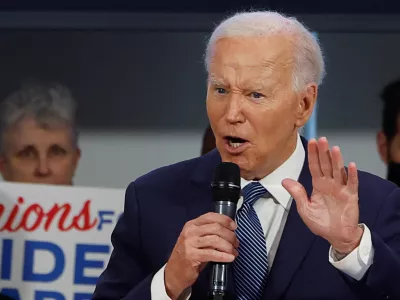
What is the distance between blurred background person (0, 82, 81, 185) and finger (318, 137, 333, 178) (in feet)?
4.25

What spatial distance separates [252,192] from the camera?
5.58 feet

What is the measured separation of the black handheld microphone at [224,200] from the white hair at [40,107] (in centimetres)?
122

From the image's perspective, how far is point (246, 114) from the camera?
1625 millimetres

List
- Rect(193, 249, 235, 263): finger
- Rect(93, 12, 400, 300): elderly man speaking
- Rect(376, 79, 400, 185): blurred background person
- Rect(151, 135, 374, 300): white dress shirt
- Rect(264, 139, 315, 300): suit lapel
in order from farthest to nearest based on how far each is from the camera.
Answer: Rect(376, 79, 400, 185): blurred background person, Rect(151, 135, 374, 300): white dress shirt, Rect(264, 139, 315, 300): suit lapel, Rect(93, 12, 400, 300): elderly man speaking, Rect(193, 249, 235, 263): finger

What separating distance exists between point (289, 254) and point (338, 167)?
244mm

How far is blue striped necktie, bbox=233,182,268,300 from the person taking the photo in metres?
1.61

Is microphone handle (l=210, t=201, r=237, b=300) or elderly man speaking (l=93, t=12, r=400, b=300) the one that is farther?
elderly man speaking (l=93, t=12, r=400, b=300)

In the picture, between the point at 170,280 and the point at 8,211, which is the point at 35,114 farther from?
the point at 170,280

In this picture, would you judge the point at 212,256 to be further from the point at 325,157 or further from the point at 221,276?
the point at 325,157

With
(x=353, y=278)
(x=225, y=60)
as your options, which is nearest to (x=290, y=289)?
(x=353, y=278)

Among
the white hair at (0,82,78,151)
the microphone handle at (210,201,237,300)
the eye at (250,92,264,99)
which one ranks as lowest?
the microphone handle at (210,201,237,300)

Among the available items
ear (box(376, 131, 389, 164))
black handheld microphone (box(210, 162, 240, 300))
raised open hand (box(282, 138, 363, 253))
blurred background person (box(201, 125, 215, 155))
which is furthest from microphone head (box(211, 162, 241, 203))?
ear (box(376, 131, 389, 164))

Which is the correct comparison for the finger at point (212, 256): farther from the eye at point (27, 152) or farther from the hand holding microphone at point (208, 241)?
the eye at point (27, 152)

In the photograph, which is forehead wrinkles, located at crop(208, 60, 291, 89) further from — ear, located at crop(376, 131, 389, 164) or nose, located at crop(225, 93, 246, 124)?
ear, located at crop(376, 131, 389, 164)
